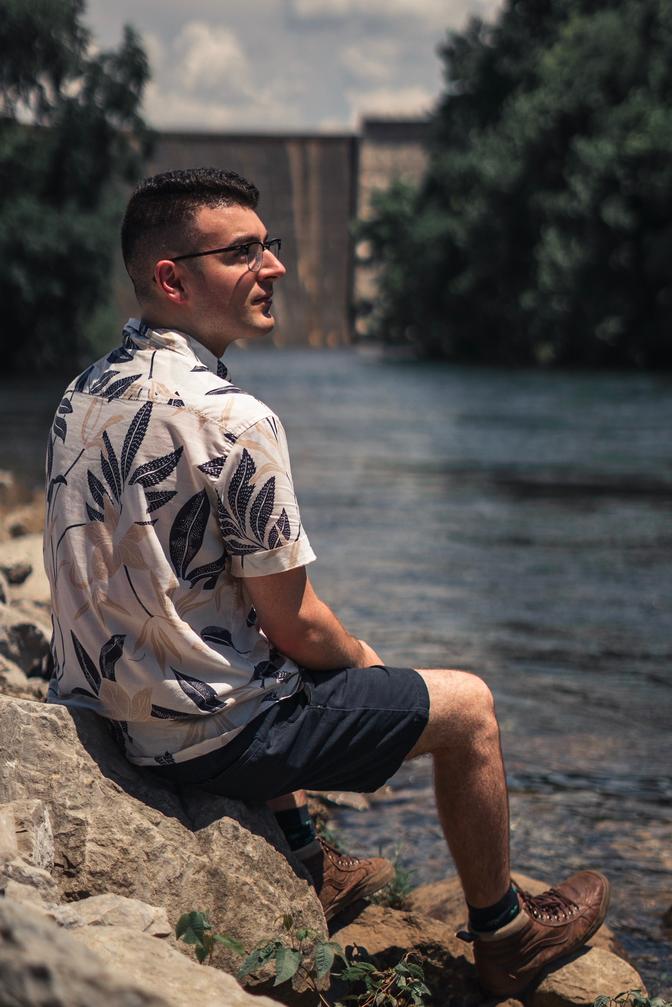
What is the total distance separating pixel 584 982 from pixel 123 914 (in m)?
1.26

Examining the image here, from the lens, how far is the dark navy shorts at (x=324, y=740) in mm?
2807

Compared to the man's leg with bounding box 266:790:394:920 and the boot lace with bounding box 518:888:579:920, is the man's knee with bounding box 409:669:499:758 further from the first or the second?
the boot lace with bounding box 518:888:579:920

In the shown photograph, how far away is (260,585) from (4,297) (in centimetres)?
3307

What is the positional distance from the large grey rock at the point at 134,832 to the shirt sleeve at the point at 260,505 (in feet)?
1.50

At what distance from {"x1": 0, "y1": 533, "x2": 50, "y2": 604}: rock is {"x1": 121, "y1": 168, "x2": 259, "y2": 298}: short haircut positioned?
3.14 metres

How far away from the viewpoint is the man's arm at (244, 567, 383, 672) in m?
2.74

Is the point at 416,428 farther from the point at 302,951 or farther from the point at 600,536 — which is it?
the point at 302,951

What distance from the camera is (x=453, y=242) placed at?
49.8m

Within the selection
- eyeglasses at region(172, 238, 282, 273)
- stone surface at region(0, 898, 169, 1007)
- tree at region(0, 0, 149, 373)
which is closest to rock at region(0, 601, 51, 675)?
eyeglasses at region(172, 238, 282, 273)

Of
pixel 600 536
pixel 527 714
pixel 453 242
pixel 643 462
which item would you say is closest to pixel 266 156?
pixel 453 242

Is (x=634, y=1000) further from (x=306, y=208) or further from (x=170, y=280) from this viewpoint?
(x=306, y=208)

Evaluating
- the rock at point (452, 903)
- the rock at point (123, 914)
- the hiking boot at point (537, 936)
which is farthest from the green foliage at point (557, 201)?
the rock at point (123, 914)

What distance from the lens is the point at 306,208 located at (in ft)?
255

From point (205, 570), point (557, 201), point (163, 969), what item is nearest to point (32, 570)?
point (205, 570)
